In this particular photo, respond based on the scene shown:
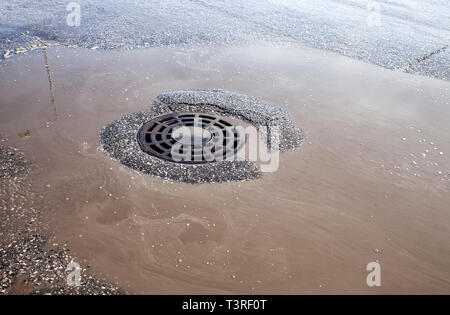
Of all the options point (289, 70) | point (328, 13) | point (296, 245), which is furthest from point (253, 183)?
point (328, 13)

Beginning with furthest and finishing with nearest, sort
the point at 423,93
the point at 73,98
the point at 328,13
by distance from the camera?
1. the point at 328,13
2. the point at 423,93
3. the point at 73,98

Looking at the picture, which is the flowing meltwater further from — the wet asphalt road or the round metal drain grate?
the wet asphalt road

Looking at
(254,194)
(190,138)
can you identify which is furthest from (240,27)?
(254,194)

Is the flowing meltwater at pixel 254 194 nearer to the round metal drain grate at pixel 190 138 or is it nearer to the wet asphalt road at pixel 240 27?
the round metal drain grate at pixel 190 138

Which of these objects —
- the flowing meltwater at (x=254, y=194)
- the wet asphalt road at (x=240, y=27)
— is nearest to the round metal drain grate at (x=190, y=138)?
the flowing meltwater at (x=254, y=194)

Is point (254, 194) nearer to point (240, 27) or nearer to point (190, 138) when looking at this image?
point (190, 138)

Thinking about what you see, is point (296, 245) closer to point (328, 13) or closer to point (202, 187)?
point (202, 187)

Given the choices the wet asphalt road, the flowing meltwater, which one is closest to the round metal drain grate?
the flowing meltwater
